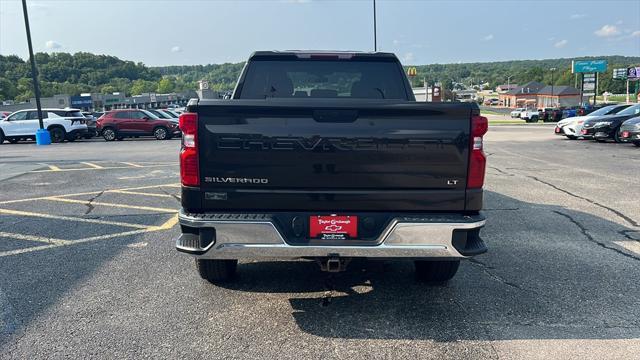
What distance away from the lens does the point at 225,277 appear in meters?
4.39

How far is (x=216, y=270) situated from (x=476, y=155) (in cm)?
235

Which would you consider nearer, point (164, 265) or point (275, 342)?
point (275, 342)

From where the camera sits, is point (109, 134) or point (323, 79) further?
point (109, 134)

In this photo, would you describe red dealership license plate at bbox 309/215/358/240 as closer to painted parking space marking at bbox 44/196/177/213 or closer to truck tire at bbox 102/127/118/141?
painted parking space marking at bbox 44/196/177/213

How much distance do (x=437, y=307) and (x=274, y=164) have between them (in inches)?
69.2

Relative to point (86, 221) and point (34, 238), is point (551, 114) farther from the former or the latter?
point (34, 238)

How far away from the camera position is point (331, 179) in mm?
3443

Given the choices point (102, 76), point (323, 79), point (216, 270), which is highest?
point (102, 76)

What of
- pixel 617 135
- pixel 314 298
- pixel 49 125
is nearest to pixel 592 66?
pixel 617 135

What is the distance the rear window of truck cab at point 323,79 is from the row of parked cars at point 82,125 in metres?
20.3

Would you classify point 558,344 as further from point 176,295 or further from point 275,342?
point 176,295

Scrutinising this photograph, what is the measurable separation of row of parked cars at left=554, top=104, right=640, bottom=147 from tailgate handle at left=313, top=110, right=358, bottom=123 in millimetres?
16287

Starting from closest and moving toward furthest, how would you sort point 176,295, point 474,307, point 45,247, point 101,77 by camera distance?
1. point 474,307
2. point 176,295
3. point 45,247
4. point 101,77

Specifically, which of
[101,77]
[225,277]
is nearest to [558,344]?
[225,277]
